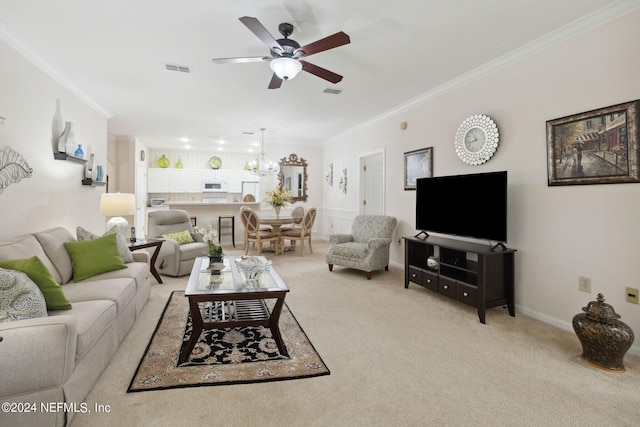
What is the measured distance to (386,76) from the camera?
379 centimetres

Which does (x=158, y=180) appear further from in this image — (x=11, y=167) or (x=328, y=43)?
(x=328, y=43)

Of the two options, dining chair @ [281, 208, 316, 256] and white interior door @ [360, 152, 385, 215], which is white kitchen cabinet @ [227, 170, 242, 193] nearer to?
dining chair @ [281, 208, 316, 256]

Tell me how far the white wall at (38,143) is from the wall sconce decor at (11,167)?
0.05m

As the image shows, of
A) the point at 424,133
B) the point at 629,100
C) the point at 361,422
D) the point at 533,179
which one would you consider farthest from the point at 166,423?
the point at 424,133

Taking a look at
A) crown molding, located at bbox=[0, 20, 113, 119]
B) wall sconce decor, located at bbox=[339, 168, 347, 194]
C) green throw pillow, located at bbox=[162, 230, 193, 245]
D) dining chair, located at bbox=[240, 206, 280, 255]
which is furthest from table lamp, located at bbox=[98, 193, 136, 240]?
wall sconce decor, located at bbox=[339, 168, 347, 194]

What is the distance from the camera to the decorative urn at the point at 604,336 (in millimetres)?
2123

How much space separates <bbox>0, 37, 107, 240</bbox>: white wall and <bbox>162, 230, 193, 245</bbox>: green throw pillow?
1155 millimetres

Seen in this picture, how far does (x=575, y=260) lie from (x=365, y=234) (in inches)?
113

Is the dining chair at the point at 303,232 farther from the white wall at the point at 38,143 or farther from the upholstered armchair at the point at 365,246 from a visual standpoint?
the white wall at the point at 38,143

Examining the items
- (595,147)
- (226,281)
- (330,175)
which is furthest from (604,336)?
(330,175)

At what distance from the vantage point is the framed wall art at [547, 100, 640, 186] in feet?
7.86

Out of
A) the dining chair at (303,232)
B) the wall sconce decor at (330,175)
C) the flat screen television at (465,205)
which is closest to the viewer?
the flat screen television at (465,205)

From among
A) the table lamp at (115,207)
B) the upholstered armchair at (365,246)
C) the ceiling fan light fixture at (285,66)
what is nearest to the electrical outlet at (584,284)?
the upholstered armchair at (365,246)

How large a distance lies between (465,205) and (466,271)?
74 centimetres
